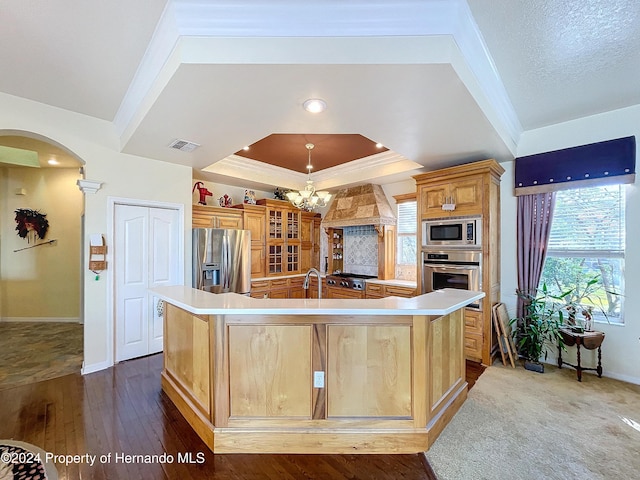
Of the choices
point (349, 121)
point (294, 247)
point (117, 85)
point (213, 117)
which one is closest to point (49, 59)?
point (117, 85)

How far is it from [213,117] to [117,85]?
100cm

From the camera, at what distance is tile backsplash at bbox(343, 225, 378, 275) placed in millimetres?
5527

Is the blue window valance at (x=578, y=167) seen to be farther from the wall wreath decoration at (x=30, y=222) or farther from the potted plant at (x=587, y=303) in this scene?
the wall wreath decoration at (x=30, y=222)

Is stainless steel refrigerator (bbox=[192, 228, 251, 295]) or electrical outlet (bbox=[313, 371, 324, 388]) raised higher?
stainless steel refrigerator (bbox=[192, 228, 251, 295])

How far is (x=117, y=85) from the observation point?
258 cm

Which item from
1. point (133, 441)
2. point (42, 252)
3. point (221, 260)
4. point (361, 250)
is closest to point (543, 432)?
point (133, 441)

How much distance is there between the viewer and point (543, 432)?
217 cm

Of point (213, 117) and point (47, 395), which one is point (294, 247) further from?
point (47, 395)

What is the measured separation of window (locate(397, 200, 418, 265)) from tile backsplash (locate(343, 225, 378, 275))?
51 cm

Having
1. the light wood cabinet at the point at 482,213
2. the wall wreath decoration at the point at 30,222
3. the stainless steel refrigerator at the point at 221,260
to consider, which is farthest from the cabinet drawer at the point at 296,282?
the wall wreath decoration at the point at 30,222

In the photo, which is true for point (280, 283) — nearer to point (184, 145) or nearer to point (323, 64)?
point (184, 145)

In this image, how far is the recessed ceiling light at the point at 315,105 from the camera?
7.14 ft

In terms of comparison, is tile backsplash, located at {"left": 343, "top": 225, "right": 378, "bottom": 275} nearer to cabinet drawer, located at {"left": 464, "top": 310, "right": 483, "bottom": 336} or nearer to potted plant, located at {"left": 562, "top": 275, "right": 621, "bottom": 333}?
cabinet drawer, located at {"left": 464, "top": 310, "right": 483, "bottom": 336}

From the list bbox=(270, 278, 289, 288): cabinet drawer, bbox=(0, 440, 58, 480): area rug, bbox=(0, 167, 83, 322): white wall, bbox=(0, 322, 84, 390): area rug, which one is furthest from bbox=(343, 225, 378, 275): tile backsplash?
bbox=(0, 167, 83, 322): white wall
